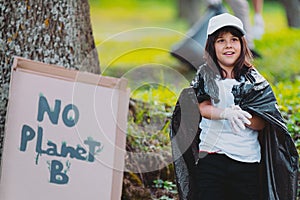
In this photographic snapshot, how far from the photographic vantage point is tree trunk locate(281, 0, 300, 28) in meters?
8.16

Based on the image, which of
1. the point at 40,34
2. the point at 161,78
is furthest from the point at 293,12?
the point at 40,34

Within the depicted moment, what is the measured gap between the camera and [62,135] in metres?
3.31

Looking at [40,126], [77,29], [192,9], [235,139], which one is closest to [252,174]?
[235,139]

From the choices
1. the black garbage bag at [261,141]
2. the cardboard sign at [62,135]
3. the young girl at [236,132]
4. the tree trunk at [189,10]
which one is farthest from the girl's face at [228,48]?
the tree trunk at [189,10]

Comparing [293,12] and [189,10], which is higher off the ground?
[189,10]

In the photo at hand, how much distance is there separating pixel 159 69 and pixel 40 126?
2.24 ft

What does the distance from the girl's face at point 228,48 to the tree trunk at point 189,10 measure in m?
11.2

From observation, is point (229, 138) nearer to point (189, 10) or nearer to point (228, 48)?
point (228, 48)

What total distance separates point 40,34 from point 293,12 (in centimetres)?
514

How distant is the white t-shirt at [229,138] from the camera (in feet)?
9.74

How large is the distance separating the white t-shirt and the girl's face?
3.6 inches

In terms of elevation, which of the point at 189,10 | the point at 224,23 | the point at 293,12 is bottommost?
the point at 224,23

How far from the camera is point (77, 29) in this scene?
3877 mm

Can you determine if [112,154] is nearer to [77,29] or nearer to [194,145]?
[194,145]
